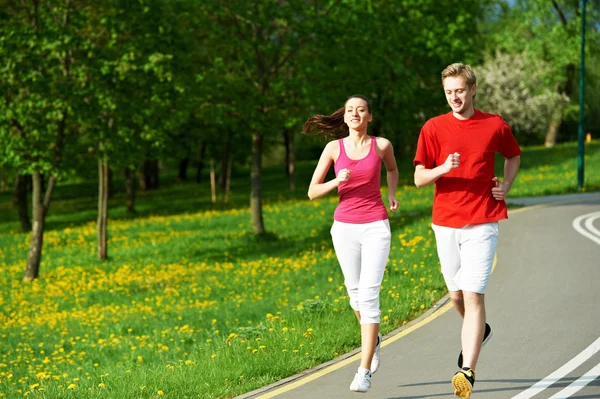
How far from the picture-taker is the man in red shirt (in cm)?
600

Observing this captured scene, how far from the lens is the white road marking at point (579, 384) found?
20.6 ft

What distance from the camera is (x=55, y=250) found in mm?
26422

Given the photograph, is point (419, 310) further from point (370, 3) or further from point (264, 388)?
point (370, 3)

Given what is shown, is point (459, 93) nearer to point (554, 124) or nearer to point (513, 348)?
point (513, 348)

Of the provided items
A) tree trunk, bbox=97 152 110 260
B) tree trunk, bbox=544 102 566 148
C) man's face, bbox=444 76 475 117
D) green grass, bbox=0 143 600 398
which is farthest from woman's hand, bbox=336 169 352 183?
tree trunk, bbox=544 102 566 148

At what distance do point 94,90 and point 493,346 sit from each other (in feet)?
48.5

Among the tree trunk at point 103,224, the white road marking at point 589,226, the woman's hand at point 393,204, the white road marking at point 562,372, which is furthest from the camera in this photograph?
the tree trunk at point 103,224

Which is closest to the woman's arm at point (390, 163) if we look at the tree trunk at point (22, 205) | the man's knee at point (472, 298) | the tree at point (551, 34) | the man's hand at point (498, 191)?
the man's hand at point (498, 191)

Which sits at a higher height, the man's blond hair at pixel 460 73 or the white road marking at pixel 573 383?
the man's blond hair at pixel 460 73

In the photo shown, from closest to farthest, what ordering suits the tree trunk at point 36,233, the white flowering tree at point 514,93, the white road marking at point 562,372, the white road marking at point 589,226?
the white road marking at point 562,372, the white road marking at point 589,226, the tree trunk at point 36,233, the white flowering tree at point 514,93

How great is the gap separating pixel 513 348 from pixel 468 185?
243 cm

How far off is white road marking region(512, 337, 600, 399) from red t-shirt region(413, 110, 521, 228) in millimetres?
1358

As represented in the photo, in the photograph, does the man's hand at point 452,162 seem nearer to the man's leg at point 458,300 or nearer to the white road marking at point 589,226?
the man's leg at point 458,300

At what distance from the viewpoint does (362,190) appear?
6316 mm
